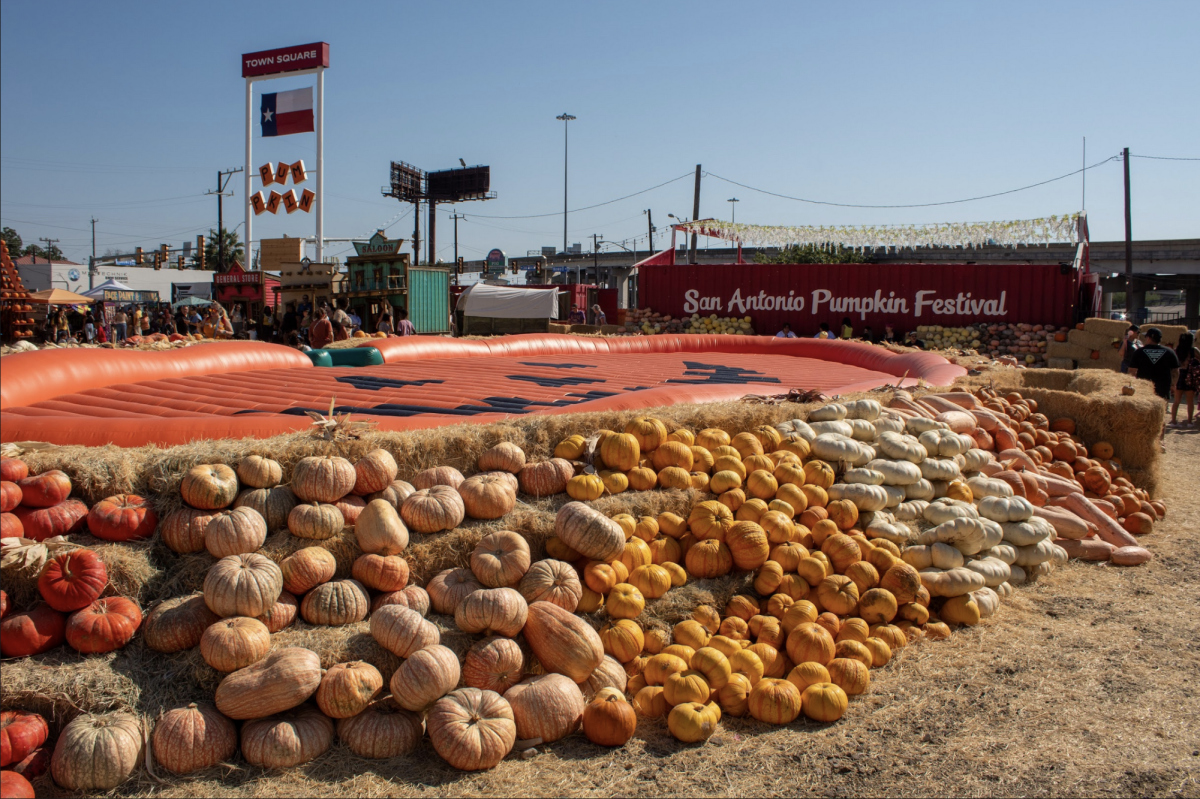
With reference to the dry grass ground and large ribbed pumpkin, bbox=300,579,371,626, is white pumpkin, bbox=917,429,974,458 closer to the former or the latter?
the dry grass ground

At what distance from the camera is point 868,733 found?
11.1ft

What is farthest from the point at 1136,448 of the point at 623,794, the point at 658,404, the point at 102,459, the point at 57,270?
the point at 57,270

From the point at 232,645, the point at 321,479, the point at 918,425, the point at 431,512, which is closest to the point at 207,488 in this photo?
the point at 321,479

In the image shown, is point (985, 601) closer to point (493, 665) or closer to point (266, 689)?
point (493, 665)

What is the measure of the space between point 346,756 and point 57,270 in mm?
48740

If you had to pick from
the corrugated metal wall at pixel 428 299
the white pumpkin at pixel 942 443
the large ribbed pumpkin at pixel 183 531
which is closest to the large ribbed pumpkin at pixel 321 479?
the large ribbed pumpkin at pixel 183 531

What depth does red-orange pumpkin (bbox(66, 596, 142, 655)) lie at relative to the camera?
122 inches

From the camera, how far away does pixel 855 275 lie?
1894 centimetres

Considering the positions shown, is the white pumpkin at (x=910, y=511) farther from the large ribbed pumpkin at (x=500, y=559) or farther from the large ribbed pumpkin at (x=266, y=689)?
the large ribbed pumpkin at (x=266, y=689)

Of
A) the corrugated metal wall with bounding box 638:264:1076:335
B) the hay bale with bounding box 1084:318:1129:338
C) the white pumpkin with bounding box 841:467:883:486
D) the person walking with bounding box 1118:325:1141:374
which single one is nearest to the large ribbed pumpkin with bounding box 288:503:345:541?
the white pumpkin with bounding box 841:467:883:486

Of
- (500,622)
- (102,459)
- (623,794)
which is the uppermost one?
(102,459)

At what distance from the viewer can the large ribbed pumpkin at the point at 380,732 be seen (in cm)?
303

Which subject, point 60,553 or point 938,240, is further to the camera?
point 938,240

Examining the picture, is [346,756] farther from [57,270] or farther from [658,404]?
[57,270]
